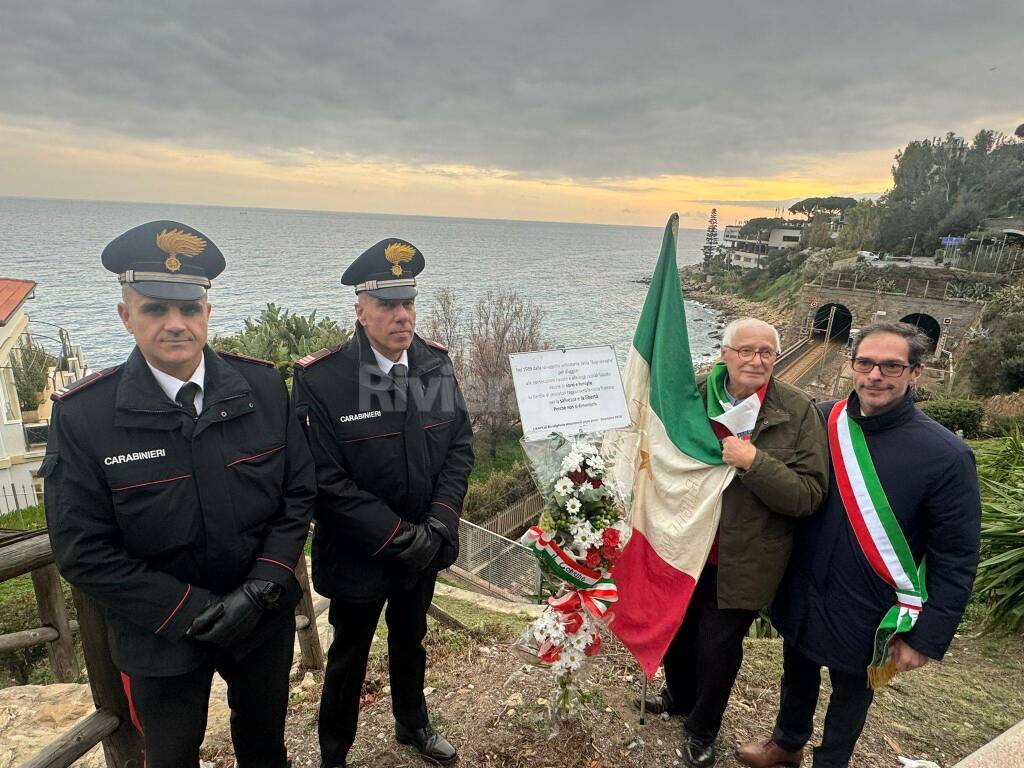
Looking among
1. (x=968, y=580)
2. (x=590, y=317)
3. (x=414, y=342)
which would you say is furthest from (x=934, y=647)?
(x=590, y=317)

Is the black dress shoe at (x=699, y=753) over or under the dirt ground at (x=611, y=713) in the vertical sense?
over

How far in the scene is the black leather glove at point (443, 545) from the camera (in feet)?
8.57

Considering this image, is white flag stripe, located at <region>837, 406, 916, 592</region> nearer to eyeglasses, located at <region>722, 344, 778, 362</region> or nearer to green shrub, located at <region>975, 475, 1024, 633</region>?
eyeglasses, located at <region>722, 344, 778, 362</region>

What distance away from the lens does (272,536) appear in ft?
7.14

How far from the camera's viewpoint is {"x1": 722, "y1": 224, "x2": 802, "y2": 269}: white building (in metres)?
78.6

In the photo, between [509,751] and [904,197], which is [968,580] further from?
[904,197]

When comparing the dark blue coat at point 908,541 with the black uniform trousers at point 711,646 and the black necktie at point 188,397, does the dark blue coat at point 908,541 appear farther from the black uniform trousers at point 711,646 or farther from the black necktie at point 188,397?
the black necktie at point 188,397

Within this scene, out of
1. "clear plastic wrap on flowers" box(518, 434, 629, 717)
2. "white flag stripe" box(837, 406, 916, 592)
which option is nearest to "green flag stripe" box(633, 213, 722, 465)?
"clear plastic wrap on flowers" box(518, 434, 629, 717)

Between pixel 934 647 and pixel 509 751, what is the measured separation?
79.5 inches

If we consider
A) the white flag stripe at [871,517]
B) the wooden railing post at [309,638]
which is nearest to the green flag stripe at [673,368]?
the white flag stripe at [871,517]

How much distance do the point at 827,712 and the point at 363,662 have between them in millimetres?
2215

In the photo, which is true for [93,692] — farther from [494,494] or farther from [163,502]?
A: [494,494]

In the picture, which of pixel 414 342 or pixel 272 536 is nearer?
pixel 272 536

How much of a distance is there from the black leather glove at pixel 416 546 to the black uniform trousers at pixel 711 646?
1385mm
